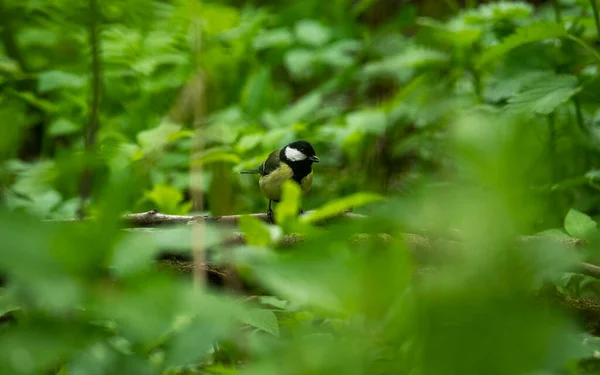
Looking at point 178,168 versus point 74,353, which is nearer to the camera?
point 74,353

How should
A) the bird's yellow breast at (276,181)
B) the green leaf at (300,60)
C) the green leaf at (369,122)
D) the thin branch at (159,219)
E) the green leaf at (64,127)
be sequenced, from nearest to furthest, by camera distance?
1. the thin branch at (159,219)
2. the bird's yellow breast at (276,181)
3. the green leaf at (369,122)
4. the green leaf at (64,127)
5. the green leaf at (300,60)

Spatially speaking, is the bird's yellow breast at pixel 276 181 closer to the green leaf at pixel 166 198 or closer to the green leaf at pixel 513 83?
the green leaf at pixel 166 198

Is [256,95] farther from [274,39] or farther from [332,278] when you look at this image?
[332,278]

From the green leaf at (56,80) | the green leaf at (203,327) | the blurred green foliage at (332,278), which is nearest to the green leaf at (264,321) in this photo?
the blurred green foliage at (332,278)

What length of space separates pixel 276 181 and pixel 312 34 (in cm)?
154

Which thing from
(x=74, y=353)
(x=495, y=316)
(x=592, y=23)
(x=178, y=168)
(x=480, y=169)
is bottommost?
Result: (x=178, y=168)

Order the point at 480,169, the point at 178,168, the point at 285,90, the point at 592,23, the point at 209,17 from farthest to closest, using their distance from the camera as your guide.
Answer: the point at 285,90 → the point at 209,17 → the point at 178,168 → the point at 592,23 → the point at 480,169

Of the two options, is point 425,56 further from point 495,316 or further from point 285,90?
point 495,316

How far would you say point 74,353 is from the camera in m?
0.61

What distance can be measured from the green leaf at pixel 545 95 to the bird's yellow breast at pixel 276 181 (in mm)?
884

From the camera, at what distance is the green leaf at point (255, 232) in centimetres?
75

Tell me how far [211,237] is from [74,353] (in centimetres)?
17

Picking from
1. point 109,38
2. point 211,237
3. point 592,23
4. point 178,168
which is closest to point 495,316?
point 211,237

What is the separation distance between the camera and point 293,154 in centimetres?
278
